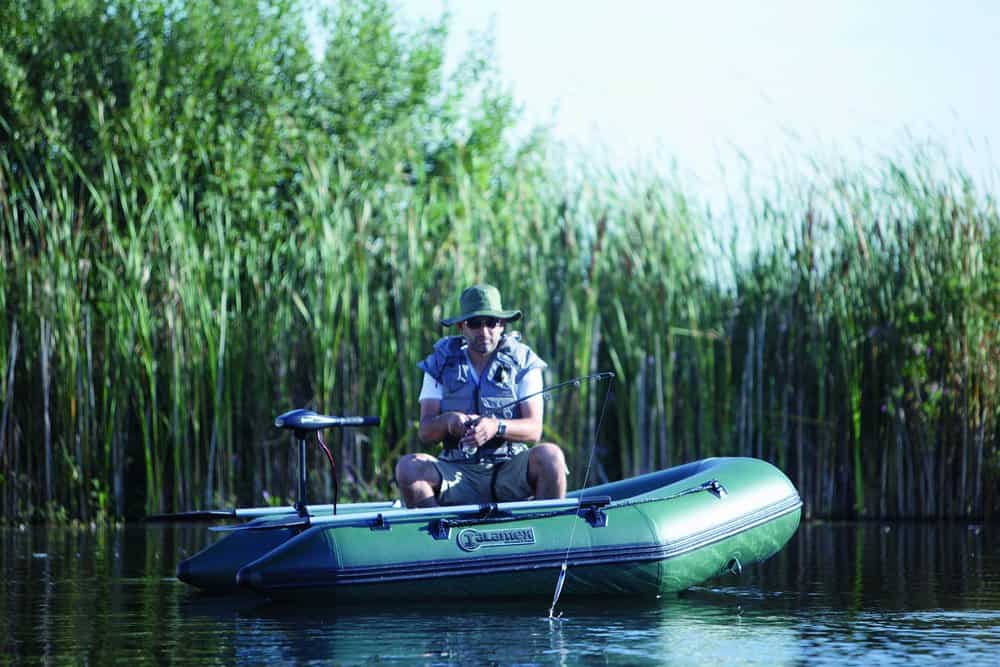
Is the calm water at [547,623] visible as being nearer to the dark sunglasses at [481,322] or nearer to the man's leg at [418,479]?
the man's leg at [418,479]

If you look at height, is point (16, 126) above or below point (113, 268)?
above

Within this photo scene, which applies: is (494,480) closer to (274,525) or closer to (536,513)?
(536,513)

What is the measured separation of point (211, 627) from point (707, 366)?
5879 mm

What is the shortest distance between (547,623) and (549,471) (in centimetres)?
118

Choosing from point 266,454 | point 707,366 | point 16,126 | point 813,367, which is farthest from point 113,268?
point 16,126

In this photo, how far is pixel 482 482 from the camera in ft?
22.7

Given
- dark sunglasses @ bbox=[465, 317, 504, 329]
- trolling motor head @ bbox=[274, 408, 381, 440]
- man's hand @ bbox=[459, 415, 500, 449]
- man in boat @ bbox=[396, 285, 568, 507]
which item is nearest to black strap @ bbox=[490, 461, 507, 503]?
man in boat @ bbox=[396, 285, 568, 507]

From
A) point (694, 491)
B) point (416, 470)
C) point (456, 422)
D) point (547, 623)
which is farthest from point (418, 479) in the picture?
point (547, 623)

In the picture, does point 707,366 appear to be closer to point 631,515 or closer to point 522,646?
point 631,515

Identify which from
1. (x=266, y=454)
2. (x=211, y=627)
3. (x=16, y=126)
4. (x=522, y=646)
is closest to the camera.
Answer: (x=522, y=646)

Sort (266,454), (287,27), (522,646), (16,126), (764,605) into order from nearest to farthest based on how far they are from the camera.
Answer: (522,646) → (764,605) → (266,454) → (16,126) → (287,27)

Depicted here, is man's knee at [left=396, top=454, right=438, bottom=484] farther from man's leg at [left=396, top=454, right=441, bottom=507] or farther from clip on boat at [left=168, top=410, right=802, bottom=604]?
clip on boat at [left=168, top=410, right=802, bottom=604]

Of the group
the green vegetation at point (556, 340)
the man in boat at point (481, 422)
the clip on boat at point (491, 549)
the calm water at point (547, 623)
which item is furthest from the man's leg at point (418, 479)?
the green vegetation at point (556, 340)

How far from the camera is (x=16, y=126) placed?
53.5ft
